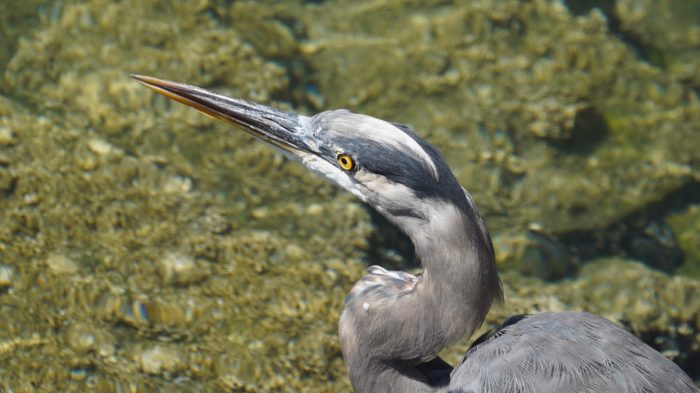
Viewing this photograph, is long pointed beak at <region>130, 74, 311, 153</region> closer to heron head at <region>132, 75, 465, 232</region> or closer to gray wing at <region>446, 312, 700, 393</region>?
heron head at <region>132, 75, 465, 232</region>

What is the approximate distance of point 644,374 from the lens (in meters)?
2.21

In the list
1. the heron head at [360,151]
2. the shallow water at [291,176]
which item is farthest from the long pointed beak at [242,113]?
the shallow water at [291,176]

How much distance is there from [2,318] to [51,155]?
80cm

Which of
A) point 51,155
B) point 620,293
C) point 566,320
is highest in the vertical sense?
point 566,320

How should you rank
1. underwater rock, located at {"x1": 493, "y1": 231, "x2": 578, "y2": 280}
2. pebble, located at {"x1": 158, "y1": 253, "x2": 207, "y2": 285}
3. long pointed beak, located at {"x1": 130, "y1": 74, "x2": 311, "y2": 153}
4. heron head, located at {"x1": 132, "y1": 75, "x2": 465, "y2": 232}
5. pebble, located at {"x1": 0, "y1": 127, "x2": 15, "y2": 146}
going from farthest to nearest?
underwater rock, located at {"x1": 493, "y1": 231, "x2": 578, "y2": 280}, pebble, located at {"x1": 0, "y1": 127, "x2": 15, "y2": 146}, pebble, located at {"x1": 158, "y1": 253, "x2": 207, "y2": 285}, long pointed beak, located at {"x1": 130, "y1": 74, "x2": 311, "y2": 153}, heron head, located at {"x1": 132, "y1": 75, "x2": 465, "y2": 232}

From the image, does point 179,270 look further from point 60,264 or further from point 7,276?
point 7,276

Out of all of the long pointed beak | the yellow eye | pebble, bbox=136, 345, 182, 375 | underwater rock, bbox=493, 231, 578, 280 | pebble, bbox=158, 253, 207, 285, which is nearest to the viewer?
the yellow eye

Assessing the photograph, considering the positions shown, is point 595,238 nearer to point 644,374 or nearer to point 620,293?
point 620,293

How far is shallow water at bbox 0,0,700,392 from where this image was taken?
9.36 feet

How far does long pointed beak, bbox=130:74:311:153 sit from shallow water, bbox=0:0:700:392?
78cm

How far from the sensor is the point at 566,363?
7.23 ft

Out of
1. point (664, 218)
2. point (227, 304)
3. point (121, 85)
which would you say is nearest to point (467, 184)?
point (664, 218)

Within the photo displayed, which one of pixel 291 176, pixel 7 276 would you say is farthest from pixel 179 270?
pixel 291 176

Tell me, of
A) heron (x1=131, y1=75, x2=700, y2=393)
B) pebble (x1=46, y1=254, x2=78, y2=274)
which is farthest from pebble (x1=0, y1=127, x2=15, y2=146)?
heron (x1=131, y1=75, x2=700, y2=393)
